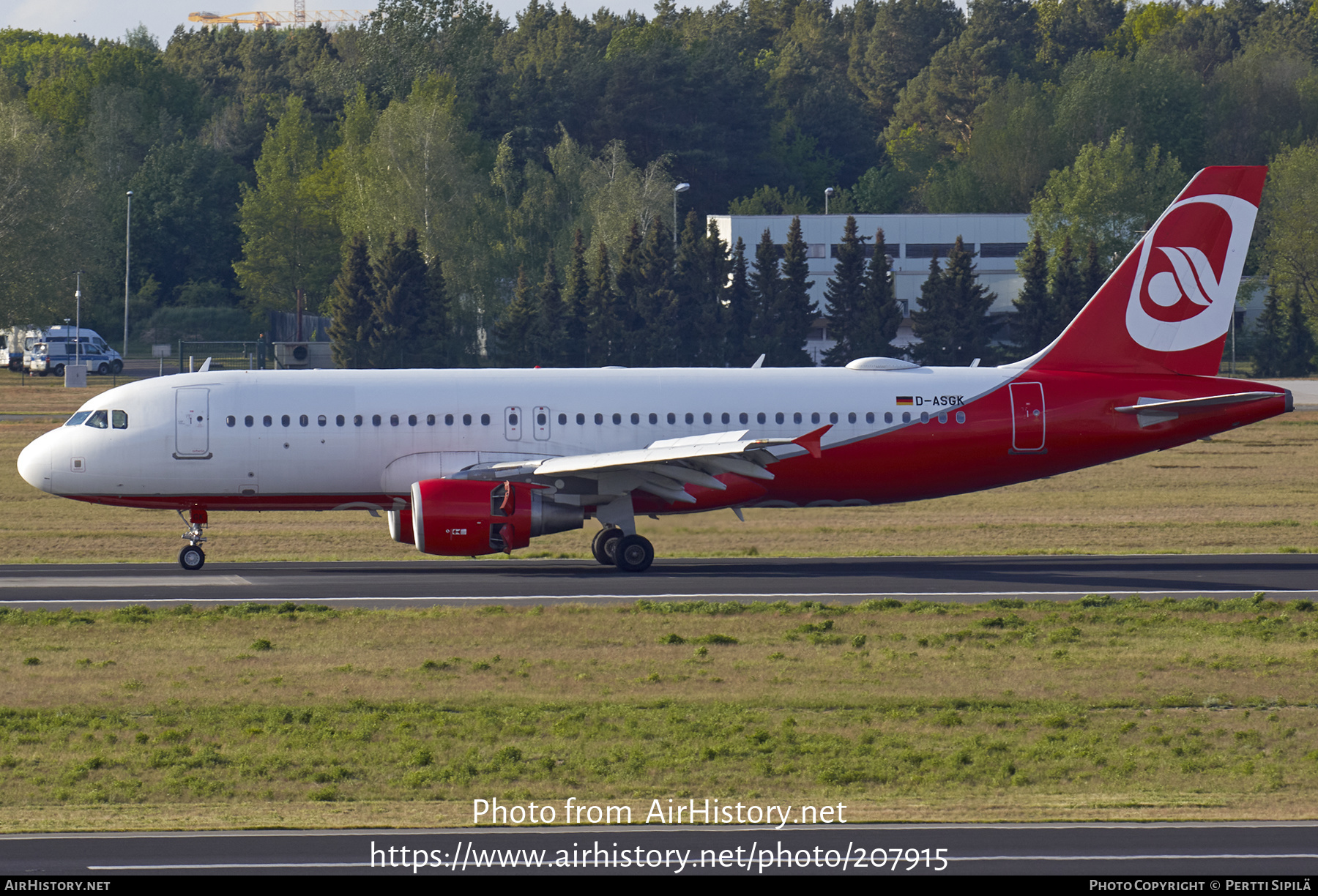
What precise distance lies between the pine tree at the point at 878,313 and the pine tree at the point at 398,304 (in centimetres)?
2638

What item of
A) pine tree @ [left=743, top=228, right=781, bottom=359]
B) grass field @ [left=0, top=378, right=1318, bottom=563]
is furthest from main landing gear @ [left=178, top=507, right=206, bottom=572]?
pine tree @ [left=743, top=228, right=781, bottom=359]

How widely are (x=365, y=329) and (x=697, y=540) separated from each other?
55.6m

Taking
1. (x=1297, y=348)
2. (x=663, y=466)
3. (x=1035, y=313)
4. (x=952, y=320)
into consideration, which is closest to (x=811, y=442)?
(x=663, y=466)

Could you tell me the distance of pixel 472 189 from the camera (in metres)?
108

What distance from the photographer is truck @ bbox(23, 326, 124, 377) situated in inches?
4053

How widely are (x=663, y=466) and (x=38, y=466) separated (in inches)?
555

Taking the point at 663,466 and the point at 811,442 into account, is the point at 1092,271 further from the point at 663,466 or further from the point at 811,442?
the point at 811,442

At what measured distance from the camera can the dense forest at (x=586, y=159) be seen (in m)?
92.7

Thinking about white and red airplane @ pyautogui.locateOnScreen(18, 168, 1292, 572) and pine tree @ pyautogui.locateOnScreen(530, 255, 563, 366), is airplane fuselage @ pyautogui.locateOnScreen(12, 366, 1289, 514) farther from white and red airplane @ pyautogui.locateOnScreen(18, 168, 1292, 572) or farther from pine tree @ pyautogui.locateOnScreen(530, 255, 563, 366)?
pine tree @ pyautogui.locateOnScreen(530, 255, 563, 366)

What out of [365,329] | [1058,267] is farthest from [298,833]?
[1058,267]

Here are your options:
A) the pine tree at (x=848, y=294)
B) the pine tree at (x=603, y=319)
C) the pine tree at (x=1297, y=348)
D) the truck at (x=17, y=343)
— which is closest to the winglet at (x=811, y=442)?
the pine tree at (x=603, y=319)

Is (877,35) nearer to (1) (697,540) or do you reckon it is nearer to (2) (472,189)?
(2) (472,189)

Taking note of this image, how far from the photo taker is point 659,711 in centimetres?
2044

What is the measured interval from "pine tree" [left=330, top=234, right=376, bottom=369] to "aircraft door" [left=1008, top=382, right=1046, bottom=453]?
60094 millimetres
